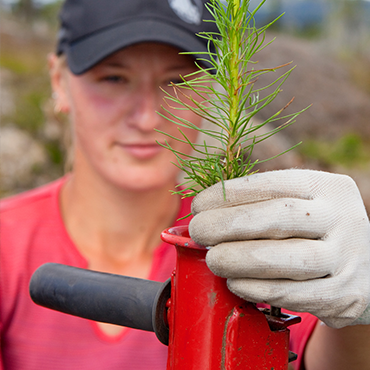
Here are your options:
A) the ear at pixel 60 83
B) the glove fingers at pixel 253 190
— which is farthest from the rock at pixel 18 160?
the glove fingers at pixel 253 190

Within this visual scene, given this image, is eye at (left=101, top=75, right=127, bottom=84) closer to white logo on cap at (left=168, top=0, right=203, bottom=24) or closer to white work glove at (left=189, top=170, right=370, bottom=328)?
white logo on cap at (left=168, top=0, right=203, bottom=24)

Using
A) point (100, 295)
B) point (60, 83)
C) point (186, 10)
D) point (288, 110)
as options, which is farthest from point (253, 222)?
point (288, 110)

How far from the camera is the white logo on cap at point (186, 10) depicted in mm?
1540

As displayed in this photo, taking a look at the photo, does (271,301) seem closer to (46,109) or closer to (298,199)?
(298,199)

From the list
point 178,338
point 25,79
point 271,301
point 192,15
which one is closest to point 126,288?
point 178,338

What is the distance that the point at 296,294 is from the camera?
0.69 meters

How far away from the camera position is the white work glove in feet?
2.22

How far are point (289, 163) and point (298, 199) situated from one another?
17.2ft

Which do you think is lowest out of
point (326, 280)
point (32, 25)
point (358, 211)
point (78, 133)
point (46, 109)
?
point (326, 280)

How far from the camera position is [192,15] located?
156cm

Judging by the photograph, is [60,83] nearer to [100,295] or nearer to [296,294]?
[100,295]

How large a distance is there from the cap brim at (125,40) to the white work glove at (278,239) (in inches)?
35.6

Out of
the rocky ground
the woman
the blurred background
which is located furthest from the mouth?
the rocky ground

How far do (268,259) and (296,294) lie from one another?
0.28ft
